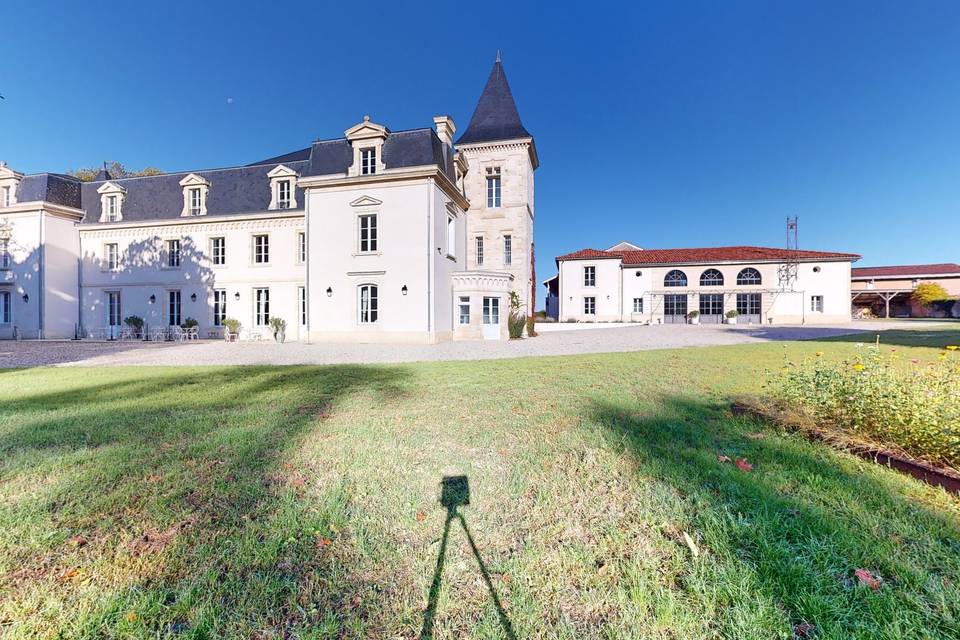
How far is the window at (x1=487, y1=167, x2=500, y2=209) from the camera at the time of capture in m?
20.7

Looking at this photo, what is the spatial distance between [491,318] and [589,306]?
60.2 ft

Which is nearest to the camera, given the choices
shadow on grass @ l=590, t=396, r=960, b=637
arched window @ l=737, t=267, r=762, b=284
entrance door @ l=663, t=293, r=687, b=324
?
shadow on grass @ l=590, t=396, r=960, b=637

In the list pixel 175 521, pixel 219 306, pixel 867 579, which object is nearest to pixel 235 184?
pixel 219 306

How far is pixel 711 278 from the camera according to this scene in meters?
33.4

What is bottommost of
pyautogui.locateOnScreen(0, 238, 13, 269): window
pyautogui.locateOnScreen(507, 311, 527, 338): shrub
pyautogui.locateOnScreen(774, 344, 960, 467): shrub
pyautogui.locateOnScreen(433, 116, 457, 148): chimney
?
pyautogui.locateOnScreen(774, 344, 960, 467): shrub

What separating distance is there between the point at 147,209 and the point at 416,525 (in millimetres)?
25697

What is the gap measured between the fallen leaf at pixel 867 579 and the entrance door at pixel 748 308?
120ft

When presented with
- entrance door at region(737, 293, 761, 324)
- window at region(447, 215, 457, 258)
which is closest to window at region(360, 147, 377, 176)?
window at region(447, 215, 457, 258)

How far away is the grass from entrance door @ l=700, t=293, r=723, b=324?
33.7 meters

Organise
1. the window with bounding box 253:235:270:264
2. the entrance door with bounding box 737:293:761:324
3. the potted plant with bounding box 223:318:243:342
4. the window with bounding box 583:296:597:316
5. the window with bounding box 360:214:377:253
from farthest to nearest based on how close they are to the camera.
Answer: the window with bounding box 583:296:597:316 → the entrance door with bounding box 737:293:761:324 → the window with bounding box 253:235:270:264 → the potted plant with bounding box 223:318:243:342 → the window with bounding box 360:214:377:253

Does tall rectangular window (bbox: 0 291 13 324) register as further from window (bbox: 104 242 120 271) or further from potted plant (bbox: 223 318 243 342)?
potted plant (bbox: 223 318 243 342)

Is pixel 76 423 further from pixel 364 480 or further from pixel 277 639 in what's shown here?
pixel 277 639

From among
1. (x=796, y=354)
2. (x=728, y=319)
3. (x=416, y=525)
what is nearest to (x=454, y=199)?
(x=796, y=354)

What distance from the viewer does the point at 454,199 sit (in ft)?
61.6
